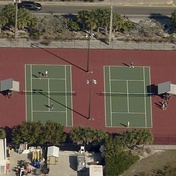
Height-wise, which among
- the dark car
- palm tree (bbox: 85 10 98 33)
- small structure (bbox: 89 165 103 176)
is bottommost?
small structure (bbox: 89 165 103 176)

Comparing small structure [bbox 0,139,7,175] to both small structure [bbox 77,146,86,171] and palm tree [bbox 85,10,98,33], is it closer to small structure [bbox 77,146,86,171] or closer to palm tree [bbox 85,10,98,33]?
small structure [bbox 77,146,86,171]

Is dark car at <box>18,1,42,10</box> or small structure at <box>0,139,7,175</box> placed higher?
dark car at <box>18,1,42,10</box>

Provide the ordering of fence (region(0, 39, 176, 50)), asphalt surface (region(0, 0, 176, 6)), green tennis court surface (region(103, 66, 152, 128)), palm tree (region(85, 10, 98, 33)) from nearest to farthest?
green tennis court surface (region(103, 66, 152, 128)), fence (region(0, 39, 176, 50)), palm tree (region(85, 10, 98, 33)), asphalt surface (region(0, 0, 176, 6))

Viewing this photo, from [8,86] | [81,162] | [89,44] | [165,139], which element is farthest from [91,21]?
[81,162]

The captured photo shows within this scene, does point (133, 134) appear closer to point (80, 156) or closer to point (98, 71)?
point (80, 156)

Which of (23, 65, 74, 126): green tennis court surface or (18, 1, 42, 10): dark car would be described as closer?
(23, 65, 74, 126): green tennis court surface

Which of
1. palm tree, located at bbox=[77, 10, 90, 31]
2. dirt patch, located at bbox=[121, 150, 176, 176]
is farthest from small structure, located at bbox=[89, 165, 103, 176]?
palm tree, located at bbox=[77, 10, 90, 31]
